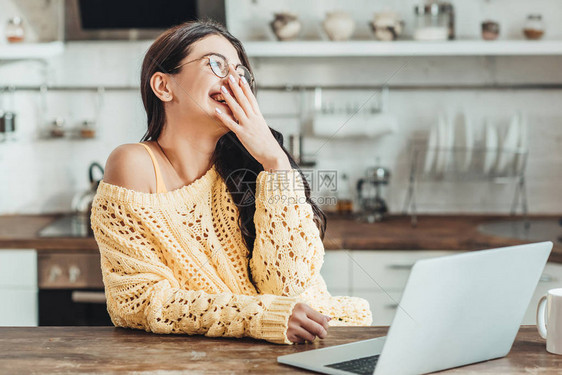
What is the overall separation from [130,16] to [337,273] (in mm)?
1272

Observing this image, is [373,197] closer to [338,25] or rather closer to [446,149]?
[446,149]

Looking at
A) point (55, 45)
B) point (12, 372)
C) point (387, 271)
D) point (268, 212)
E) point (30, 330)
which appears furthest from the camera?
point (55, 45)

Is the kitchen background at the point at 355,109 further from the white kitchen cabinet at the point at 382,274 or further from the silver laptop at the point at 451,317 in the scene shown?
the silver laptop at the point at 451,317

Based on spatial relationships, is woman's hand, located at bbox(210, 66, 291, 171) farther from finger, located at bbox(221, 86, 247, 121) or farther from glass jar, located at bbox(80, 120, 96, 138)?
glass jar, located at bbox(80, 120, 96, 138)

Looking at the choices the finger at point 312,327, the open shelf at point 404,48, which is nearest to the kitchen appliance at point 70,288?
the open shelf at point 404,48

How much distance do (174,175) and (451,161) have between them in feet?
5.37

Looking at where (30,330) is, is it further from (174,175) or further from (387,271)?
(387,271)

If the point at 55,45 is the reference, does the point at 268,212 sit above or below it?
below

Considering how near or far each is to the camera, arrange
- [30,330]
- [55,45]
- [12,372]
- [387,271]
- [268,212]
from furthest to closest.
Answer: [55,45]
[387,271]
[268,212]
[30,330]
[12,372]

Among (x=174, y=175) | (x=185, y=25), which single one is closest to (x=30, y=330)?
(x=174, y=175)

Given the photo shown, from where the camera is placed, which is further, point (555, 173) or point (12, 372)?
point (555, 173)

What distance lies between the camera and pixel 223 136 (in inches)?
57.9

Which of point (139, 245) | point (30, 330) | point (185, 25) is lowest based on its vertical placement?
point (30, 330)

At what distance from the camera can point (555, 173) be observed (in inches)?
114
